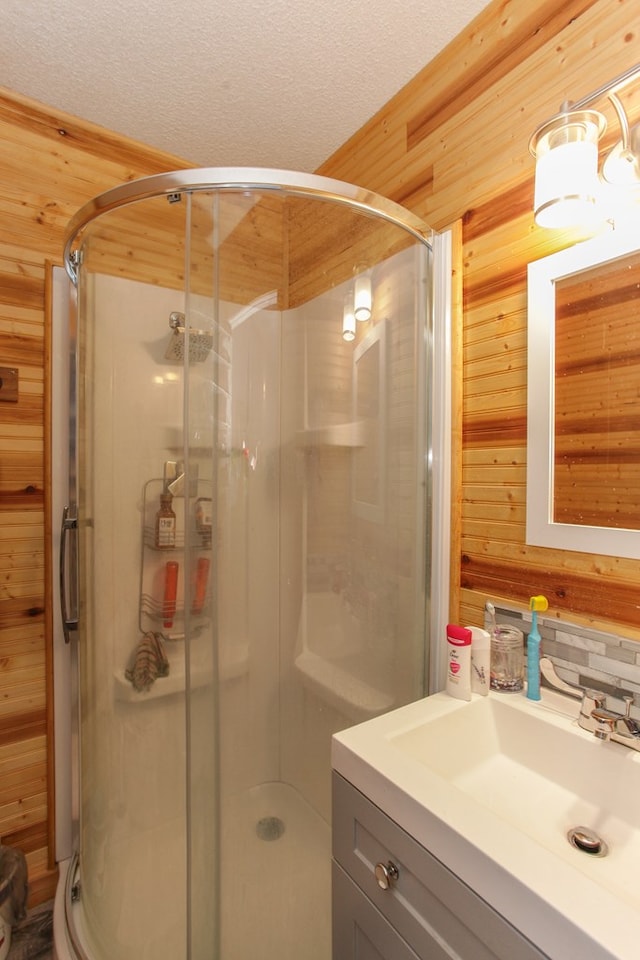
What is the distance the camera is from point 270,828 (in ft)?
4.27

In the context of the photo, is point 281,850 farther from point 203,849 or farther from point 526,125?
point 526,125

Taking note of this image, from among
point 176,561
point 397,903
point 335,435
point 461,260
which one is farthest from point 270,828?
point 461,260

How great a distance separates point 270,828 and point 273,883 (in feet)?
0.39

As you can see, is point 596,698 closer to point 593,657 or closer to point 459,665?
point 593,657

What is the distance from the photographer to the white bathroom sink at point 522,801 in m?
0.55

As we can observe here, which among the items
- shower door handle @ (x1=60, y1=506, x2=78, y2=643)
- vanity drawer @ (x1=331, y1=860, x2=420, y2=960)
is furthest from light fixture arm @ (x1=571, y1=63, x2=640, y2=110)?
shower door handle @ (x1=60, y1=506, x2=78, y2=643)

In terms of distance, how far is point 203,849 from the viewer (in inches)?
44.7

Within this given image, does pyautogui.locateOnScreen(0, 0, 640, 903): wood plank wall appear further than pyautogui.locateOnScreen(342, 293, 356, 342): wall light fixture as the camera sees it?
No

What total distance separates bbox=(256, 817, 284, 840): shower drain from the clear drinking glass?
2.42 feet

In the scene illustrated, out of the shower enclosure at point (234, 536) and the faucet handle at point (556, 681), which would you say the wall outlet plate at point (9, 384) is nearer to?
the shower enclosure at point (234, 536)

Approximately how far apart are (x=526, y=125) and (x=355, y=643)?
1430 mm

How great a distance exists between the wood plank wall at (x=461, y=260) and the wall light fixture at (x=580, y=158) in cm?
11

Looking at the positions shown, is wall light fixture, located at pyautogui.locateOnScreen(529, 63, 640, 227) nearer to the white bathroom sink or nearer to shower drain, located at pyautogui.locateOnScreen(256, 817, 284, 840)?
the white bathroom sink

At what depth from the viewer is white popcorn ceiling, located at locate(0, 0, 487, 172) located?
1.26 meters
